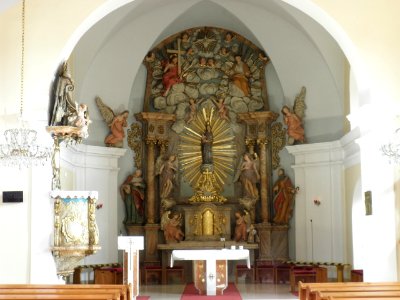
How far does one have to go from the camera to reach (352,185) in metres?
16.2

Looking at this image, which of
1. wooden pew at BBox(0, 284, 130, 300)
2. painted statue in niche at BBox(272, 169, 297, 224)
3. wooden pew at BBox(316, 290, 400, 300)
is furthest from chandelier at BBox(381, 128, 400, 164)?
painted statue in niche at BBox(272, 169, 297, 224)

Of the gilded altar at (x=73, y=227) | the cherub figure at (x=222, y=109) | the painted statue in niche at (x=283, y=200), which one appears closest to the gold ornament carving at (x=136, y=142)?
the cherub figure at (x=222, y=109)

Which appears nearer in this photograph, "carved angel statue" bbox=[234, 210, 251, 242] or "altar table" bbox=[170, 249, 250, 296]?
"altar table" bbox=[170, 249, 250, 296]

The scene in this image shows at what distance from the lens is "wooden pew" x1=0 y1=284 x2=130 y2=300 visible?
7695 mm

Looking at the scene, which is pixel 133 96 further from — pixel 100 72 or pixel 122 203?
pixel 122 203

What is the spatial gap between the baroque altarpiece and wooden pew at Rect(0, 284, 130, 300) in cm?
868

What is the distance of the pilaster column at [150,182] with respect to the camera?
59.0 feet

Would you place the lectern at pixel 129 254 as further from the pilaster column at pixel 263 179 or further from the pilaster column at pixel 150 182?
the pilaster column at pixel 263 179

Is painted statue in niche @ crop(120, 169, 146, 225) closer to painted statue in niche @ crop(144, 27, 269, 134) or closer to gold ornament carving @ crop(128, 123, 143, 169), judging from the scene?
gold ornament carving @ crop(128, 123, 143, 169)

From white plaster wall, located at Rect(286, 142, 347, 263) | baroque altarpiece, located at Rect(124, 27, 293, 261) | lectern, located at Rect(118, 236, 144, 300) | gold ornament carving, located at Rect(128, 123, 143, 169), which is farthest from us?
gold ornament carving, located at Rect(128, 123, 143, 169)

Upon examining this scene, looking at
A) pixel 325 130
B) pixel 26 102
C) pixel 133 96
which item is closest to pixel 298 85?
pixel 325 130

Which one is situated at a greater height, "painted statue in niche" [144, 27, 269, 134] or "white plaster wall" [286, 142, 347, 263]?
"painted statue in niche" [144, 27, 269, 134]

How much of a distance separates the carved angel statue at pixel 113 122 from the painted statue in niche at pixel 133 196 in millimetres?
1018

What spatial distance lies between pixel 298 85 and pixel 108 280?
6.46m
